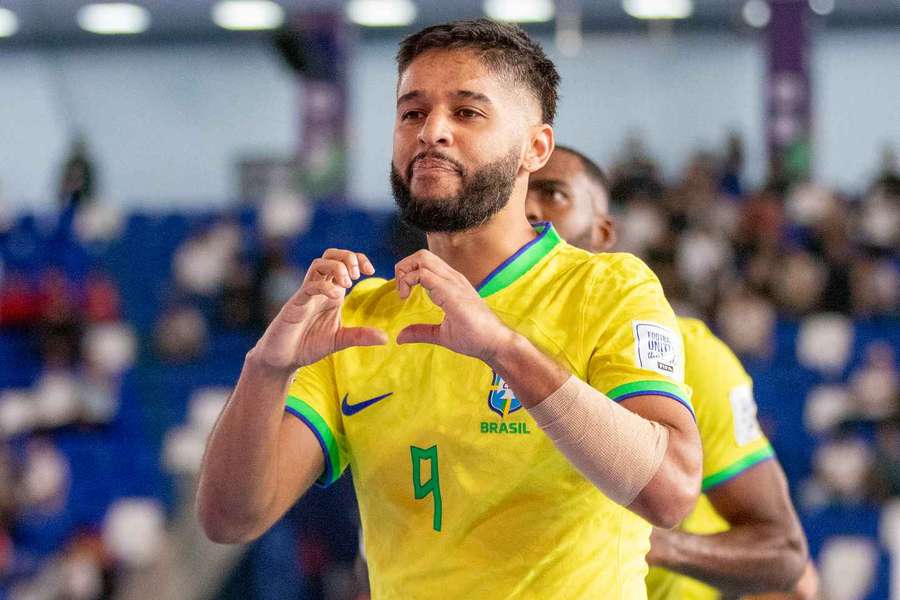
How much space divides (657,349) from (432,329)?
0.33 metres

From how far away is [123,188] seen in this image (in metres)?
16.8

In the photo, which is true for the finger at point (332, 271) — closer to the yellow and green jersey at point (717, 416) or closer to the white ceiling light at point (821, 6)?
the yellow and green jersey at point (717, 416)

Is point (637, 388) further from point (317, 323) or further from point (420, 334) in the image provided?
point (317, 323)

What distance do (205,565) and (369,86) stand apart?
1053cm

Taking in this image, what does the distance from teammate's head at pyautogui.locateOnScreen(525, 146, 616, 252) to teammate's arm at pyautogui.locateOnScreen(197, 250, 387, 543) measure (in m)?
0.99

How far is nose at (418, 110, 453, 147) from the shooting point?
6.76 feet

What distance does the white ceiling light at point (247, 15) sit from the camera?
14820 millimetres

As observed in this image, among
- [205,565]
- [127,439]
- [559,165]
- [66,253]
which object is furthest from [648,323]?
[66,253]

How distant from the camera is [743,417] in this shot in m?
2.92

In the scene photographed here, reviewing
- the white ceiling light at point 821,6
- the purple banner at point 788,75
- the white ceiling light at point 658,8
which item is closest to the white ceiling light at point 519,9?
the white ceiling light at point 658,8

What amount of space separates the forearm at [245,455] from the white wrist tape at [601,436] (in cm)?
42

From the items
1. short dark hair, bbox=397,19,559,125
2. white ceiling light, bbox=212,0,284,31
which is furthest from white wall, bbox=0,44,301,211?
short dark hair, bbox=397,19,559,125

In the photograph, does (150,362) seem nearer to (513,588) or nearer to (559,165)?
(559,165)

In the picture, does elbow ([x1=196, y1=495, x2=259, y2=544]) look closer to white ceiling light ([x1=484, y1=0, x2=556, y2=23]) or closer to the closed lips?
the closed lips
